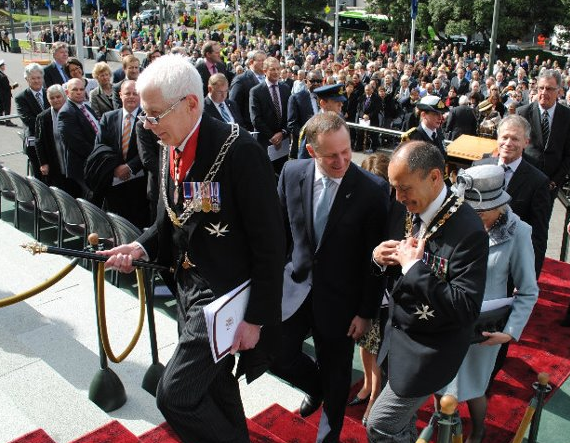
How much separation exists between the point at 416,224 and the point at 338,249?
582 mm

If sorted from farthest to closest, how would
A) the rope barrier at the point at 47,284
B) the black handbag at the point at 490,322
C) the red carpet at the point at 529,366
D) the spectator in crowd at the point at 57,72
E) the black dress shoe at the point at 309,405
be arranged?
1. the spectator in crowd at the point at 57,72
2. the red carpet at the point at 529,366
3. the black dress shoe at the point at 309,405
4. the rope barrier at the point at 47,284
5. the black handbag at the point at 490,322

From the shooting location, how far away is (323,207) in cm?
356

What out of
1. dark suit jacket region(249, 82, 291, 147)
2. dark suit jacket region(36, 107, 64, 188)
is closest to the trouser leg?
dark suit jacket region(249, 82, 291, 147)

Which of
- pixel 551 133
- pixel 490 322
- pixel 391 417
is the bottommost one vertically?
pixel 391 417

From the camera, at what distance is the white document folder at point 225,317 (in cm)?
259

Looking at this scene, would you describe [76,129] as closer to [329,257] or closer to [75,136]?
[75,136]

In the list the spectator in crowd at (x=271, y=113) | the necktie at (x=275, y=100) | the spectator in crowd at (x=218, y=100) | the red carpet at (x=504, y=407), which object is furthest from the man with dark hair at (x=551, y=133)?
the spectator in crowd at (x=218, y=100)

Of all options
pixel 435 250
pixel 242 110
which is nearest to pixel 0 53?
pixel 242 110

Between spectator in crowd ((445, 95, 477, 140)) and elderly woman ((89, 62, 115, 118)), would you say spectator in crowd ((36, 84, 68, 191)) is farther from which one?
spectator in crowd ((445, 95, 477, 140))

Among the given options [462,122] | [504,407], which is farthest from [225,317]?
[462,122]

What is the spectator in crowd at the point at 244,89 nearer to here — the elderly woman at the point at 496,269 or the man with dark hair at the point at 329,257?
the man with dark hair at the point at 329,257

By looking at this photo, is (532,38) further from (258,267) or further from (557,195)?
(258,267)

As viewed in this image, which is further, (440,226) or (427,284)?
(440,226)

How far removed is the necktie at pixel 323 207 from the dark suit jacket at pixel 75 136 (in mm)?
4520
